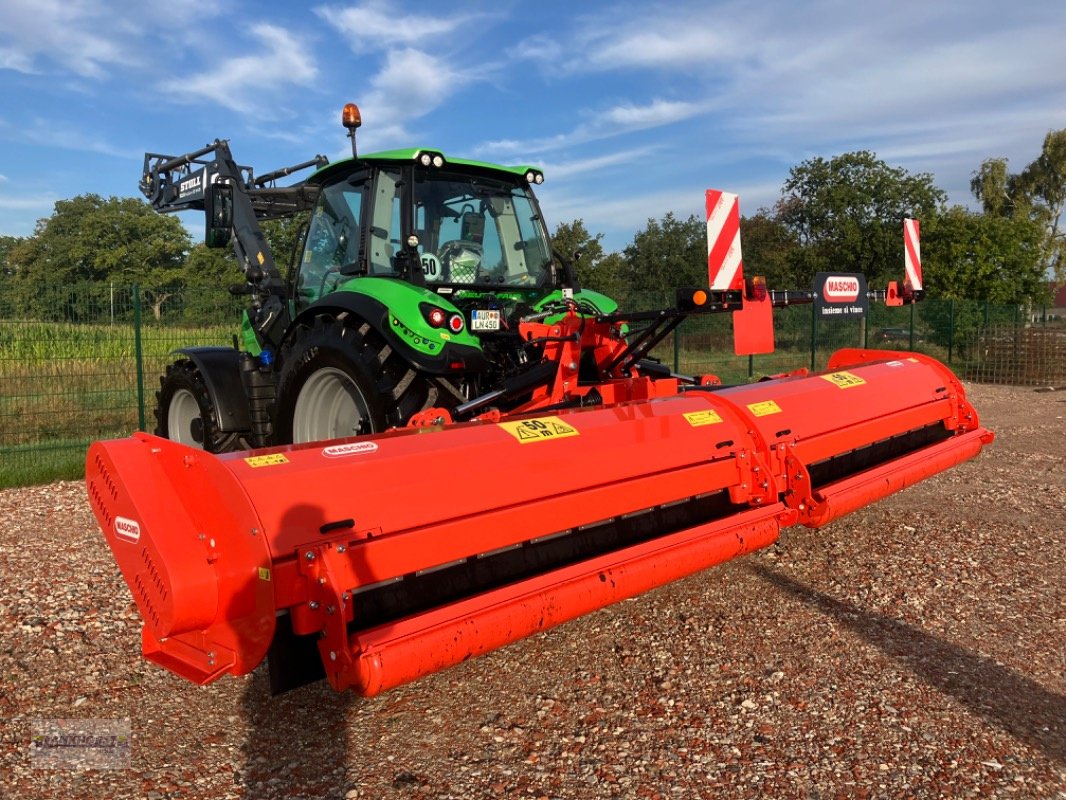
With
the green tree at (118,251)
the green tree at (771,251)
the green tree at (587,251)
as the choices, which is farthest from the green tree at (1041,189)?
the green tree at (118,251)

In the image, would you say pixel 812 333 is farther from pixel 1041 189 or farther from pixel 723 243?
pixel 1041 189

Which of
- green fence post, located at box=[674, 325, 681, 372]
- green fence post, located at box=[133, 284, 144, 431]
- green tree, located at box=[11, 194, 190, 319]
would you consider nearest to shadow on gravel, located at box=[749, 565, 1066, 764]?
green fence post, located at box=[133, 284, 144, 431]

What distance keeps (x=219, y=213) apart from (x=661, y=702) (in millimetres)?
5049

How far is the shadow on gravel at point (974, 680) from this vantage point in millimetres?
2668

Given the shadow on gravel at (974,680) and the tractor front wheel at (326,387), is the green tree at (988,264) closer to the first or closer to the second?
the shadow on gravel at (974,680)

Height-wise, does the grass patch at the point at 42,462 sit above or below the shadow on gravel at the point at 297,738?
above

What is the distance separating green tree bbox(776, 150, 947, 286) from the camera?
28953 mm

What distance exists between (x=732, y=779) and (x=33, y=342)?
25.0 ft

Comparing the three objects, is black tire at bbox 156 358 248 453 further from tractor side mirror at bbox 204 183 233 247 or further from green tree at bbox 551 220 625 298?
green tree at bbox 551 220 625 298

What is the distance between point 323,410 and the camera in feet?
15.4

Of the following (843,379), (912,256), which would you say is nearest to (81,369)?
(843,379)

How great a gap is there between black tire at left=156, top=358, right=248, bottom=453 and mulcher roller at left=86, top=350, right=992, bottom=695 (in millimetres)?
3104

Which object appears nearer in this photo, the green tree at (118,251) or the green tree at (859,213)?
the green tree at (859,213)

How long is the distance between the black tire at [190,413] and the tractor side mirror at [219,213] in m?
1.00
